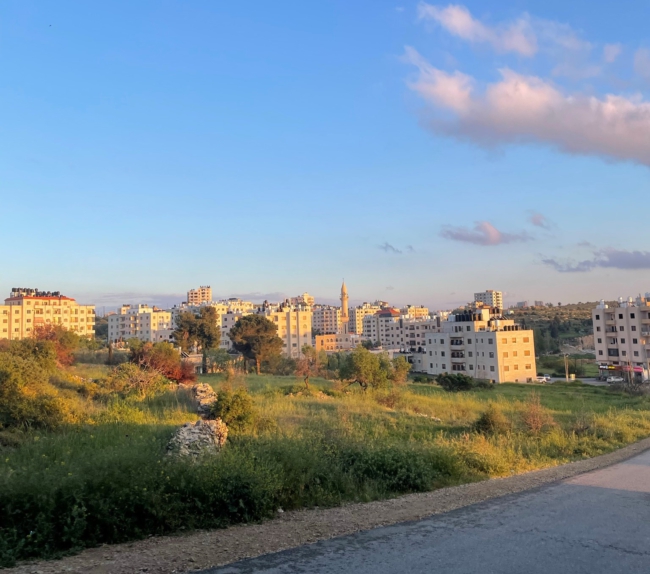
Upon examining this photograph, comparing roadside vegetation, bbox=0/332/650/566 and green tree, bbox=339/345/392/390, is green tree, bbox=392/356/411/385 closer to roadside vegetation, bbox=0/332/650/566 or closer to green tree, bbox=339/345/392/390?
green tree, bbox=339/345/392/390

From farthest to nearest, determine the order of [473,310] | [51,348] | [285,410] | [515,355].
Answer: [473,310]
[515,355]
[51,348]
[285,410]

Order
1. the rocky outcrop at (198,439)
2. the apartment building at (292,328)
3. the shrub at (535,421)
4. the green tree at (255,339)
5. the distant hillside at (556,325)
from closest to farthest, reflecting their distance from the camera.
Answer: the rocky outcrop at (198,439) → the shrub at (535,421) → the green tree at (255,339) → the distant hillside at (556,325) → the apartment building at (292,328)

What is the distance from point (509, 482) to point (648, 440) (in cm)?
1144

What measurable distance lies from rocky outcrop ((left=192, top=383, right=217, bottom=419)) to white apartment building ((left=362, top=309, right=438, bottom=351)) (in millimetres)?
96095

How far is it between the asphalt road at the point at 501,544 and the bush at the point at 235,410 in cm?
969

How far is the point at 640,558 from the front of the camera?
6.85m

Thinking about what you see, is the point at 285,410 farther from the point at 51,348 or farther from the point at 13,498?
the point at 51,348

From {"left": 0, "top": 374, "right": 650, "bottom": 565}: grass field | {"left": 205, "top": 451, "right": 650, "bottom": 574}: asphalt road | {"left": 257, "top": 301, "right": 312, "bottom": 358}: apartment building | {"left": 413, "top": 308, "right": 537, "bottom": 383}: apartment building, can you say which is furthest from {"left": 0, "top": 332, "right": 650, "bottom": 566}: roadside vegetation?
{"left": 257, "top": 301, "right": 312, "bottom": 358}: apartment building

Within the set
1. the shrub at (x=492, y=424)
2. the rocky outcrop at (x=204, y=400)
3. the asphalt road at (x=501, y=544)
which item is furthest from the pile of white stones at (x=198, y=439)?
the shrub at (x=492, y=424)

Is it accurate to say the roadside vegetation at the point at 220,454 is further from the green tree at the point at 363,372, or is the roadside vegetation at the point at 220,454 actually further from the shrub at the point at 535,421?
the green tree at the point at 363,372

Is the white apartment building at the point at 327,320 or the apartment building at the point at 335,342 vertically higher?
the white apartment building at the point at 327,320

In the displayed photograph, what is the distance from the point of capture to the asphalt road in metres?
6.42

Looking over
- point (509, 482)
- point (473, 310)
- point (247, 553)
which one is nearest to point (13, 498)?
point (247, 553)

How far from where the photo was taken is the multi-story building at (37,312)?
106m
